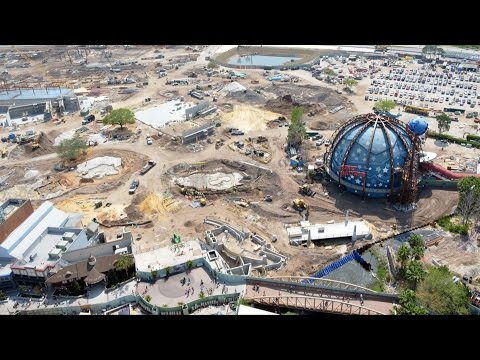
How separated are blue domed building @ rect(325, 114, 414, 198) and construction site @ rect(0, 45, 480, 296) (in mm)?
209

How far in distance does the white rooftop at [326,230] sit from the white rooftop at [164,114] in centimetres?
5369

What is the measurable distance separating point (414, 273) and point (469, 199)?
64.7ft

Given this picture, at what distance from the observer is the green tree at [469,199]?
213 ft

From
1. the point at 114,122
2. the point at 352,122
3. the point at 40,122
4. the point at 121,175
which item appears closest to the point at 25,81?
the point at 40,122

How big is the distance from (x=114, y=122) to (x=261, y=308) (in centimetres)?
6871

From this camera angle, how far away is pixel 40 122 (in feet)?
369

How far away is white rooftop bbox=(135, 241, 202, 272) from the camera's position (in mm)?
56819

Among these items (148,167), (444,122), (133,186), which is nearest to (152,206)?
(133,186)

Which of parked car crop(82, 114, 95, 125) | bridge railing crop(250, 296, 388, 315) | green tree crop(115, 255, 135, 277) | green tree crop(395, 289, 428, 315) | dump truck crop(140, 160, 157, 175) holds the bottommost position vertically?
bridge railing crop(250, 296, 388, 315)

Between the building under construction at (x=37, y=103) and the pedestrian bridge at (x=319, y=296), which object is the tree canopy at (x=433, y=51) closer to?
the building under construction at (x=37, y=103)

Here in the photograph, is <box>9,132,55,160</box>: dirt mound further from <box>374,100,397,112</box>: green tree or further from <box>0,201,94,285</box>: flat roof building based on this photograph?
<box>374,100,397,112</box>: green tree

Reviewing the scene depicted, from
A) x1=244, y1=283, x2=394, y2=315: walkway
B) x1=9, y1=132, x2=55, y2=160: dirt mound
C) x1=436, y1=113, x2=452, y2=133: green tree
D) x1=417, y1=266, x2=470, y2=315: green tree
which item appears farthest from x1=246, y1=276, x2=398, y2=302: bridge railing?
x1=9, y1=132, x2=55, y2=160: dirt mound

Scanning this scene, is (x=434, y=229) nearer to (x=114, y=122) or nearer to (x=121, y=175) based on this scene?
(x=121, y=175)

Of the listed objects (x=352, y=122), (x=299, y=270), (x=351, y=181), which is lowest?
(x=299, y=270)
